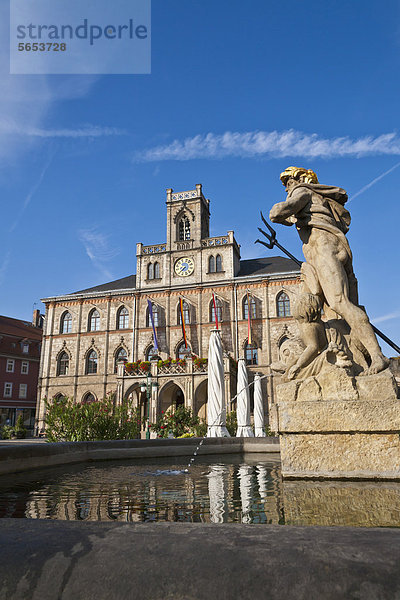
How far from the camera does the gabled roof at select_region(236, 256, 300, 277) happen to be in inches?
1423

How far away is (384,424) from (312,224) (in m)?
2.16

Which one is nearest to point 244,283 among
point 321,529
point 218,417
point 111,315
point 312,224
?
point 111,315

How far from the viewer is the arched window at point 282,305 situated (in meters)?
34.0

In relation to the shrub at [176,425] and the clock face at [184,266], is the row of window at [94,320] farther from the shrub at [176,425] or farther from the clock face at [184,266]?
the shrub at [176,425]

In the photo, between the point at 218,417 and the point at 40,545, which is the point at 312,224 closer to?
the point at 40,545

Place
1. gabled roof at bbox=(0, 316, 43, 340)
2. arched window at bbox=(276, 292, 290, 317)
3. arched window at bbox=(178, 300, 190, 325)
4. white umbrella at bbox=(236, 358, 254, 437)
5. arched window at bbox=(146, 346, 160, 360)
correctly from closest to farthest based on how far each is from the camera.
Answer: white umbrella at bbox=(236, 358, 254, 437) → arched window at bbox=(276, 292, 290, 317) → arched window at bbox=(146, 346, 160, 360) → arched window at bbox=(178, 300, 190, 325) → gabled roof at bbox=(0, 316, 43, 340)

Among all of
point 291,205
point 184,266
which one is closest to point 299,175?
point 291,205

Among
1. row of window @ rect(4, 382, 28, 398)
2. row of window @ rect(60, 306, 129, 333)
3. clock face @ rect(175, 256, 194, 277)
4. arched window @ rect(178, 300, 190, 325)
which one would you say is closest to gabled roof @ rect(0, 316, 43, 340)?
row of window @ rect(4, 382, 28, 398)

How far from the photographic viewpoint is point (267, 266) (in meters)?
38.3

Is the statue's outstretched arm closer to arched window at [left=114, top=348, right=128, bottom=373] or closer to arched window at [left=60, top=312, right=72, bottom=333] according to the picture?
arched window at [left=114, top=348, right=128, bottom=373]

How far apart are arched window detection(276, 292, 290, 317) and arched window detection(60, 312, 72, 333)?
18988 millimetres

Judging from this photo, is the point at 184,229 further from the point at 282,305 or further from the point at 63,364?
the point at 63,364

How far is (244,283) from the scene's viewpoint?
35438mm

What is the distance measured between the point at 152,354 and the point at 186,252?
31.0ft
